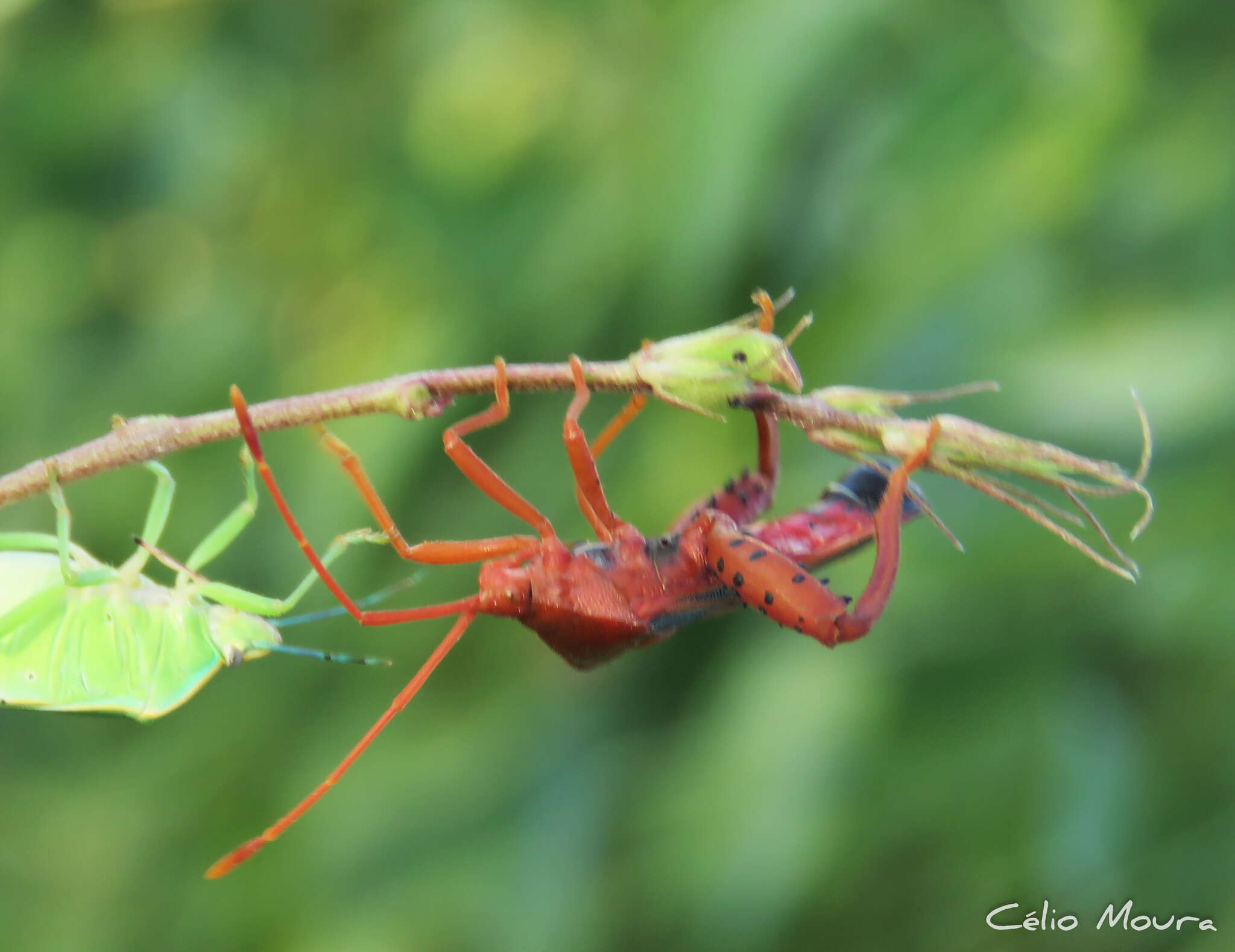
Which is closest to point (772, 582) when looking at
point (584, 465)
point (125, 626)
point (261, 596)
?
point (584, 465)

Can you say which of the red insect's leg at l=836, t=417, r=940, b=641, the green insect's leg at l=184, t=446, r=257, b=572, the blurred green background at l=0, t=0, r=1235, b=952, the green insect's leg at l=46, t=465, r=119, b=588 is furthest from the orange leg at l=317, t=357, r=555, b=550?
the blurred green background at l=0, t=0, r=1235, b=952

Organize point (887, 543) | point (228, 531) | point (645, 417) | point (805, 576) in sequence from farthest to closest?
point (645, 417) → point (228, 531) → point (805, 576) → point (887, 543)

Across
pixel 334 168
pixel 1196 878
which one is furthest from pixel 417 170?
pixel 1196 878

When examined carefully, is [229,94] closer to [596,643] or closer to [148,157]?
[148,157]

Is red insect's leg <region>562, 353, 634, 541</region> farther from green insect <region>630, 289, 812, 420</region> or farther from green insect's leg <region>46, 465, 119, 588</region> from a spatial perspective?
green insect's leg <region>46, 465, 119, 588</region>
